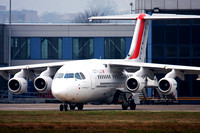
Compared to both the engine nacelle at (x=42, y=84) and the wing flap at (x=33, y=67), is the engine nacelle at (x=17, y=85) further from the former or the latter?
the wing flap at (x=33, y=67)

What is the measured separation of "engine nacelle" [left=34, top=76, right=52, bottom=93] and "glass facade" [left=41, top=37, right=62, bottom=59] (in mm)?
24837

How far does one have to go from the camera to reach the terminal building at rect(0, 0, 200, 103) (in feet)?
171

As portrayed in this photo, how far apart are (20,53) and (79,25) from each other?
7.98m

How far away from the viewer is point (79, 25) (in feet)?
187

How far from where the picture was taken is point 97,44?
57500 mm

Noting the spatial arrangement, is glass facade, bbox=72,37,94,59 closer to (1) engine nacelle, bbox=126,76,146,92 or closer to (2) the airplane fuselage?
(2) the airplane fuselage

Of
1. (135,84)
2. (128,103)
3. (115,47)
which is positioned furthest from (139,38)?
(115,47)

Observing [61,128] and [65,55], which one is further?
[65,55]

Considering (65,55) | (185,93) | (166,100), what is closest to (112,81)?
(166,100)

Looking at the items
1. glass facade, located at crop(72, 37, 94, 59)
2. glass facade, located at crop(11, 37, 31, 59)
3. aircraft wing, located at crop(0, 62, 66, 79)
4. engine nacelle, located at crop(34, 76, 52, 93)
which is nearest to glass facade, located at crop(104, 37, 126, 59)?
glass facade, located at crop(72, 37, 94, 59)

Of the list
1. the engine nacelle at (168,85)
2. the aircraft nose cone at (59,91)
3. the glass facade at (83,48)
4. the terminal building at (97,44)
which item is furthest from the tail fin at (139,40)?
the glass facade at (83,48)

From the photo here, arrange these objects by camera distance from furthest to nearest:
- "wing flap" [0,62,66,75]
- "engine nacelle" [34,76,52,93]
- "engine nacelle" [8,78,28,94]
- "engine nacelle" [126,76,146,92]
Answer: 1. "wing flap" [0,62,66,75]
2. "engine nacelle" [8,78,28,94]
3. "engine nacelle" [34,76,52,93]
4. "engine nacelle" [126,76,146,92]

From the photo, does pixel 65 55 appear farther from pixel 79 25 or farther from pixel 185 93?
pixel 185 93

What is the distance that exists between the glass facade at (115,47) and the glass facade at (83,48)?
1750 millimetres
